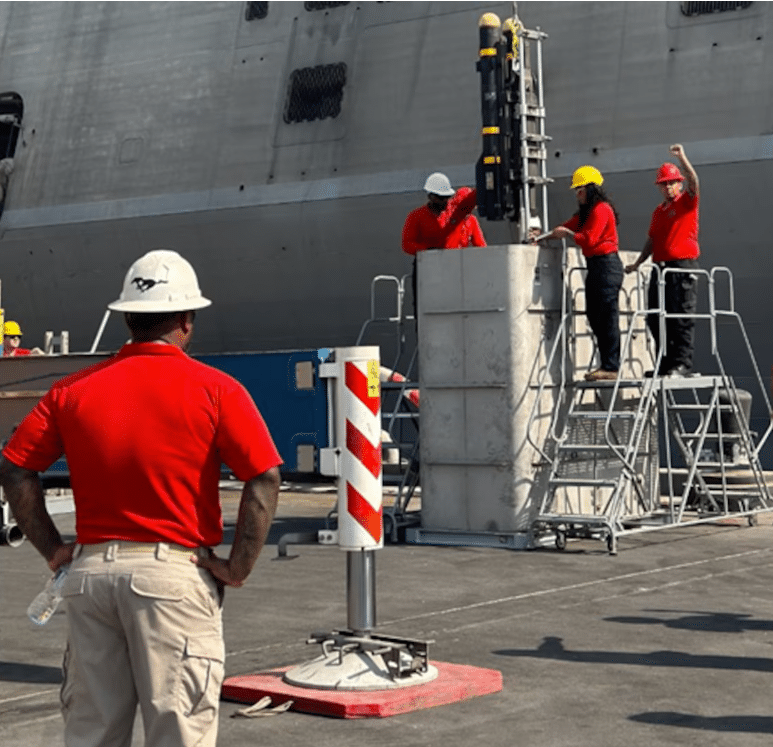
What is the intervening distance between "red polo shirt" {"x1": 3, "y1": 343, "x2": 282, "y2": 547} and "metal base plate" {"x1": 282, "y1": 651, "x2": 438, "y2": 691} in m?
2.91

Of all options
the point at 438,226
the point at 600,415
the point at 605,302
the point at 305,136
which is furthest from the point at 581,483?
the point at 305,136

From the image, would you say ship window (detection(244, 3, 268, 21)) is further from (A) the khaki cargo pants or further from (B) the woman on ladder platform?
(A) the khaki cargo pants

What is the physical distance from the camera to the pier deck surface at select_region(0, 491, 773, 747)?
260 inches

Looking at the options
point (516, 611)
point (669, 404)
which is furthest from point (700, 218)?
point (516, 611)

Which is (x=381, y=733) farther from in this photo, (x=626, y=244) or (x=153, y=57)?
(x=153, y=57)

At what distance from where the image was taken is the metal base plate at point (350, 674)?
23.5ft

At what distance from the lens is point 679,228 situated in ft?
44.6

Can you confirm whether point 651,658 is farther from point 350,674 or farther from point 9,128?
point 9,128

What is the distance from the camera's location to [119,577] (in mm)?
4293

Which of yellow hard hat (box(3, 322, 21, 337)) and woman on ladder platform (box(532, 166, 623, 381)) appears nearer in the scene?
woman on ladder platform (box(532, 166, 623, 381))

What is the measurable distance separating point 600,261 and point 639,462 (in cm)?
236

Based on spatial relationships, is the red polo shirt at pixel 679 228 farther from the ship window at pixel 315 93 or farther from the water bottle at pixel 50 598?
the water bottle at pixel 50 598

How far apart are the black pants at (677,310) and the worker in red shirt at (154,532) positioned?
9.38 m

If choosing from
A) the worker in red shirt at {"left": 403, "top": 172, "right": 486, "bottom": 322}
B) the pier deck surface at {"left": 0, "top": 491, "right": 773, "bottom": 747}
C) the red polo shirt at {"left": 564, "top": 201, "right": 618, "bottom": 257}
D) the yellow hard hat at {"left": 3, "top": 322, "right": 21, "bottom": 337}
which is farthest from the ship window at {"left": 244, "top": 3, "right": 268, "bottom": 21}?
the pier deck surface at {"left": 0, "top": 491, "right": 773, "bottom": 747}
